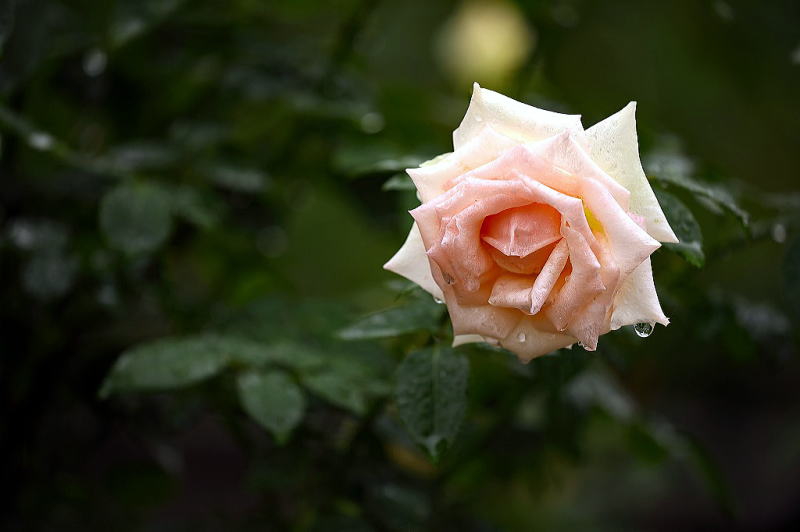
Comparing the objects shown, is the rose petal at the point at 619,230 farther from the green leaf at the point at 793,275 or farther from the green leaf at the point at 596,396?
the green leaf at the point at 596,396

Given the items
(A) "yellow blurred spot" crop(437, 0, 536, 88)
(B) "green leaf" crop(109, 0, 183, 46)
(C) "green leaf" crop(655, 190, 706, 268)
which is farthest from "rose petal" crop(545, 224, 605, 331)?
(A) "yellow blurred spot" crop(437, 0, 536, 88)

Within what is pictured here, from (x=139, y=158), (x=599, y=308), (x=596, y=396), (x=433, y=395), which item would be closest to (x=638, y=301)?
(x=599, y=308)

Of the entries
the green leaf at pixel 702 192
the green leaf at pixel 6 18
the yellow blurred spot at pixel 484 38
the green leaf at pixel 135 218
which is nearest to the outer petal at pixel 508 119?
the green leaf at pixel 702 192

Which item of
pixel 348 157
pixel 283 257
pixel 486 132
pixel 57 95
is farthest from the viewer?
pixel 283 257

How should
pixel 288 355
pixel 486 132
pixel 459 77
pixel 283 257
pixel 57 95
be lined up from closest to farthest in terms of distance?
pixel 486 132
pixel 288 355
pixel 57 95
pixel 283 257
pixel 459 77

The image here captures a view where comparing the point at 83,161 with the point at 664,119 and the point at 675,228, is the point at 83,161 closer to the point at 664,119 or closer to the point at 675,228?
A: the point at 675,228

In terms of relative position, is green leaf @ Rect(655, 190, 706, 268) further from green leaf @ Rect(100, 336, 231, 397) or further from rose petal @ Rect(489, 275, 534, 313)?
green leaf @ Rect(100, 336, 231, 397)

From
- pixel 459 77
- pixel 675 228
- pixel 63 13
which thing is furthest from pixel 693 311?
pixel 459 77

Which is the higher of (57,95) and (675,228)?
(675,228)
